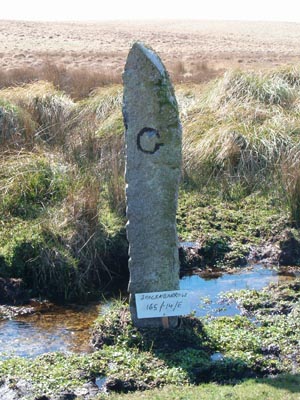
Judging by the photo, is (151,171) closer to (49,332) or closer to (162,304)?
(162,304)

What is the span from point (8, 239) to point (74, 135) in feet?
14.0

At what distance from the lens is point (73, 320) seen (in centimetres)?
860

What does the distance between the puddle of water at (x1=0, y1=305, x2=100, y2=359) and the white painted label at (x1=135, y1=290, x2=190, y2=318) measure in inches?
28.6

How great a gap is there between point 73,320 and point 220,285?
1893 millimetres

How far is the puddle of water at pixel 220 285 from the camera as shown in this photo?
855 centimetres

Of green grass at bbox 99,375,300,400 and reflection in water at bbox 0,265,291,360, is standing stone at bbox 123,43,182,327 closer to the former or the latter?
reflection in water at bbox 0,265,291,360

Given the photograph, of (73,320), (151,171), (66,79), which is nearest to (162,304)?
(151,171)

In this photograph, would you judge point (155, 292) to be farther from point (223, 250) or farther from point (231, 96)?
point (231, 96)

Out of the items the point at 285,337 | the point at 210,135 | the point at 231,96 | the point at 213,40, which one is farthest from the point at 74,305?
the point at 213,40

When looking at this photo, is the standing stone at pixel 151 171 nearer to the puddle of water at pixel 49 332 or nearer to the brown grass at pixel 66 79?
the puddle of water at pixel 49 332

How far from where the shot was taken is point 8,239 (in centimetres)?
989

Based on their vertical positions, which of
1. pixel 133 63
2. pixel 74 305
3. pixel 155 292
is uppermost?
pixel 133 63

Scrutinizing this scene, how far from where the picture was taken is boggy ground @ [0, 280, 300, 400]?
6.43 metres

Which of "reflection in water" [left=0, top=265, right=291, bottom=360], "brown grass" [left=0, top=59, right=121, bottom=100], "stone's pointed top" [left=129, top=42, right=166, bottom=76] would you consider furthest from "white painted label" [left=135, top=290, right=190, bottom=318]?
"brown grass" [left=0, top=59, right=121, bottom=100]
